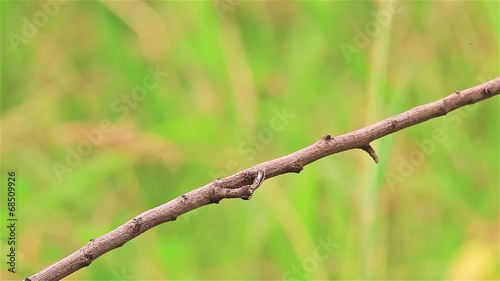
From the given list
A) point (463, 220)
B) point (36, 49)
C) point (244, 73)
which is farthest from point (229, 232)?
point (36, 49)

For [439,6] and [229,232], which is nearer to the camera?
[229,232]

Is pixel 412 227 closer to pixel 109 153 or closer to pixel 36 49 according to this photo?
pixel 109 153

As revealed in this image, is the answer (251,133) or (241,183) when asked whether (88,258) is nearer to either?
(241,183)

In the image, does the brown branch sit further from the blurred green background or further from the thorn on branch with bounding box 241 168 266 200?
the blurred green background

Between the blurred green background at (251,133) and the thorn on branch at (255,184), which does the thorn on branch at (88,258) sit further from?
the blurred green background at (251,133)

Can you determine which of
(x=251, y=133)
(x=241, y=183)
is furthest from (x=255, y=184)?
(x=251, y=133)

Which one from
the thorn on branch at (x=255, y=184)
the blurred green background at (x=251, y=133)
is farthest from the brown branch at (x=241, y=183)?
the blurred green background at (x=251, y=133)
